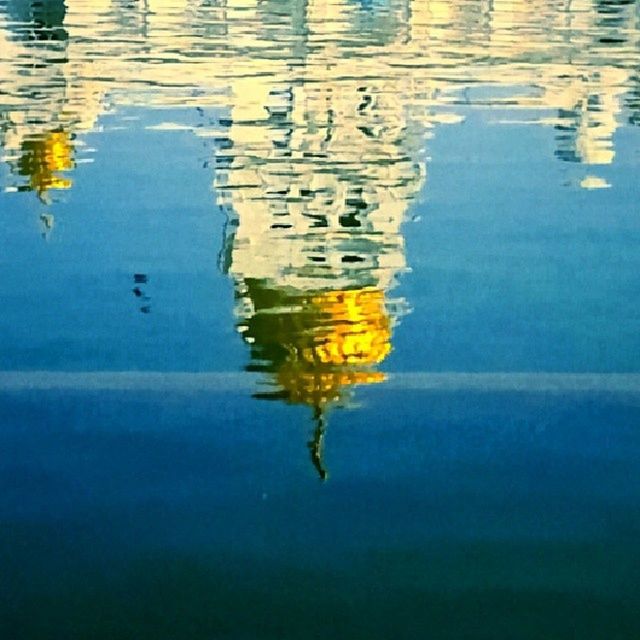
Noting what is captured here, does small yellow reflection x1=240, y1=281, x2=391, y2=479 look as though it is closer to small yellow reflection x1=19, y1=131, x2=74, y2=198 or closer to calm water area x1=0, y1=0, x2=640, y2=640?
calm water area x1=0, y1=0, x2=640, y2=640

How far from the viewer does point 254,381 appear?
2.73 feet

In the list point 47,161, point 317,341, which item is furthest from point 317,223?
point 47,161

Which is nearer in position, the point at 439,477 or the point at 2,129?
the point at 439,477

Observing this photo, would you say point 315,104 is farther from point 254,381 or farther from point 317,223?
point 254,381

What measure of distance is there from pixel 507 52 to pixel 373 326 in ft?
3.32

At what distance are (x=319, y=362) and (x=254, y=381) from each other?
55 mm

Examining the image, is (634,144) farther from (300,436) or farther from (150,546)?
(150,546)

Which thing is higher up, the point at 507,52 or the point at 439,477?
the point at 507,52

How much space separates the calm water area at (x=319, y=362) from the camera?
0.66 metres

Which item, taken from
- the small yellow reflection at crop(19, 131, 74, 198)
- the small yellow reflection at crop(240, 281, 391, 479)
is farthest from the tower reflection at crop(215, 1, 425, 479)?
the small yellow reflection at crop(19, 131, 74, 198)

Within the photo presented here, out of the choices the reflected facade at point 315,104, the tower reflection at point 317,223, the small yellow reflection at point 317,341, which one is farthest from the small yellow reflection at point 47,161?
the small yellow reflection at point 317,341

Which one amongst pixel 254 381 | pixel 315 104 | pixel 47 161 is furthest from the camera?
pixel 315 104

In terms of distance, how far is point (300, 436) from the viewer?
30.7 inches

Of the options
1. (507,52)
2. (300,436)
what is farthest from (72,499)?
(507,52)
